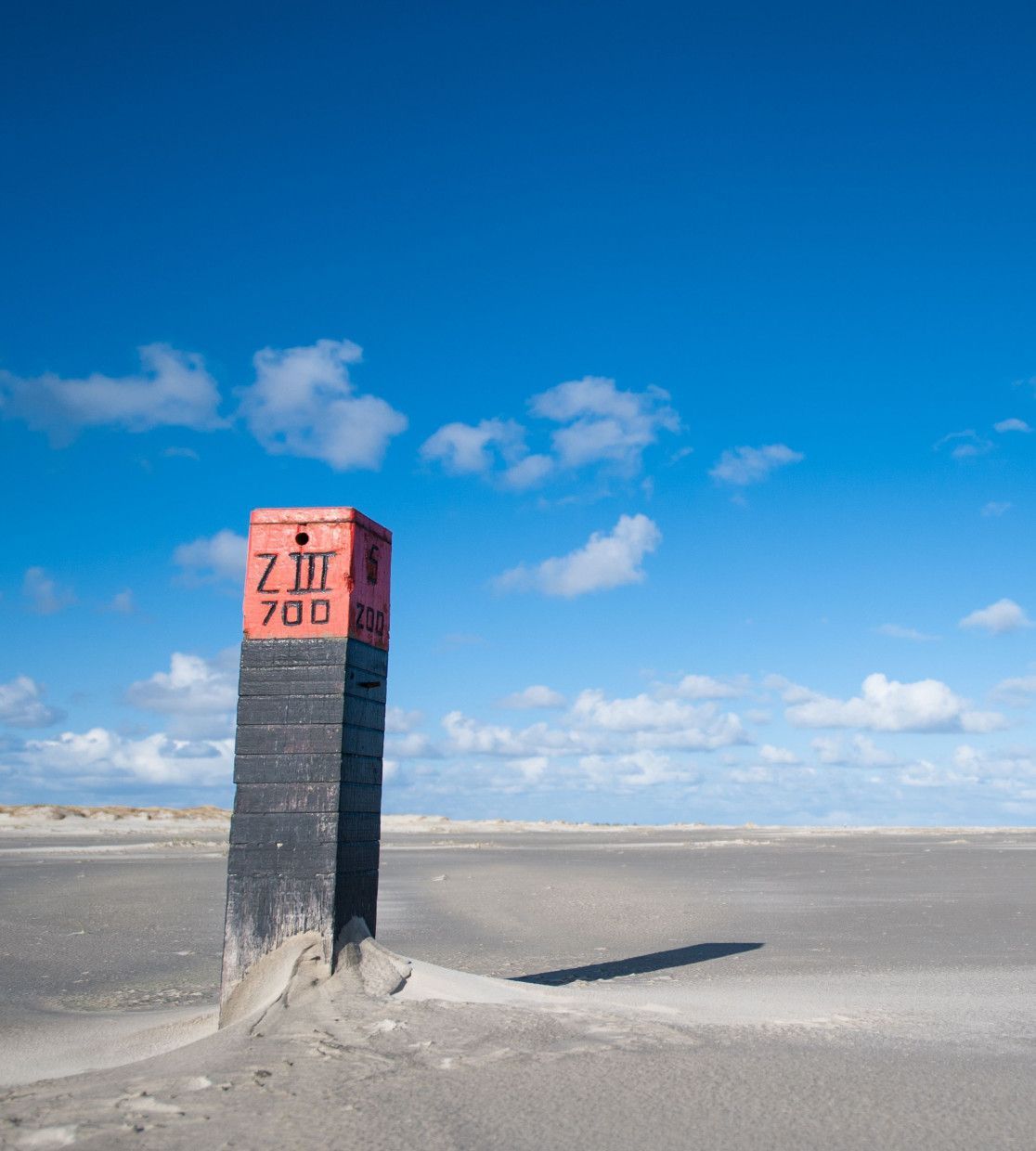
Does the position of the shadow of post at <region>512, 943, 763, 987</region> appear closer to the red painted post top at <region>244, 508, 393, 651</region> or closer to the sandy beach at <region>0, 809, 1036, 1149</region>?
the sandy beach at <region>0, 809, 1036, 1149</region>

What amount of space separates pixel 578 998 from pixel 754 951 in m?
5.08

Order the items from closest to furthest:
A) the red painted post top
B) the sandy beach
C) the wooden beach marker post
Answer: the sandy beach, the wooden beach marker post, the red painted post top

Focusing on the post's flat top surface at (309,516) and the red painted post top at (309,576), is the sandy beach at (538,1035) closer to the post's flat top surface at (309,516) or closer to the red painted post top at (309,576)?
the red painted post top at (309,576)

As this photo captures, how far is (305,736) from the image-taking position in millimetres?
7508

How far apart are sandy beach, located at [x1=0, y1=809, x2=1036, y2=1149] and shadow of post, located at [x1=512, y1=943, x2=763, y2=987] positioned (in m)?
0.07

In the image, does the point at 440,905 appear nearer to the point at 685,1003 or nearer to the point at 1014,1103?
the point at 685,1003

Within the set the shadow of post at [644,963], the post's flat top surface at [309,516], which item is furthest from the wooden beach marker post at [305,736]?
the shadow of post at [644,963]

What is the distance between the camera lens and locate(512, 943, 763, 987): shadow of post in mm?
9703

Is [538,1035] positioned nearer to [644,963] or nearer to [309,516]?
[309,516]

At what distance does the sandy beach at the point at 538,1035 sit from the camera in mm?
4594

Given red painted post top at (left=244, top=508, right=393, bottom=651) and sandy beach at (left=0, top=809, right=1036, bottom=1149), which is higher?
red painted post top at (left=244, top=508, right=393, bottom=651)

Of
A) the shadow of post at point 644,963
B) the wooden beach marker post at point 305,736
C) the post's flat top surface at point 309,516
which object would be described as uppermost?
the post's flat top surface at point 309,516

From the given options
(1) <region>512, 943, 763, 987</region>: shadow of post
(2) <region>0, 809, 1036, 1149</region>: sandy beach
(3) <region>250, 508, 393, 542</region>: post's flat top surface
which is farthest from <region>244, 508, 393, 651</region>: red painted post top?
(1) <region>512, 943, 763, 987</region>: shadow of post

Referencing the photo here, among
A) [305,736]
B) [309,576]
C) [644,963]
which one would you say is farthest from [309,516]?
[644,963]
